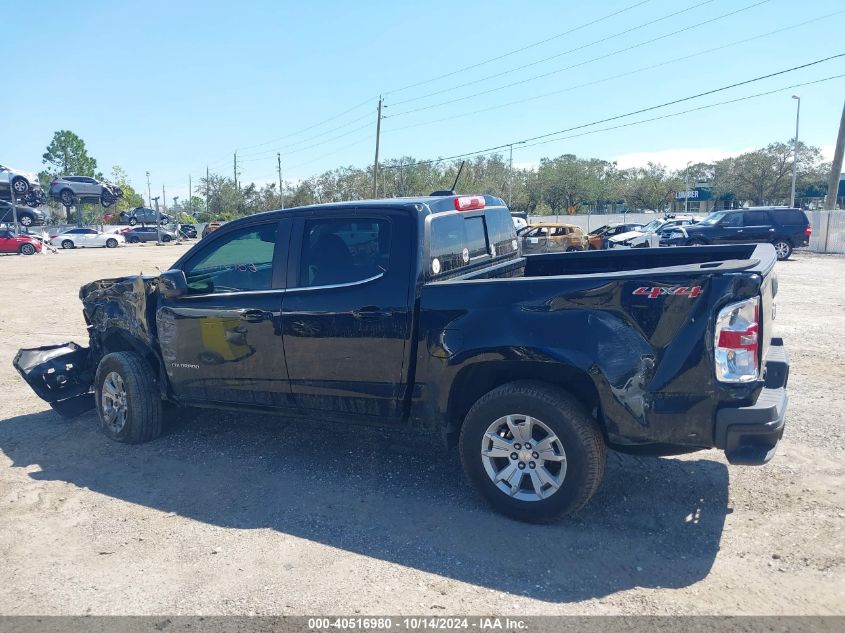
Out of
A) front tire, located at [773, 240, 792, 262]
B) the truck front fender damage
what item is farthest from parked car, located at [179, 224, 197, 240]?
the truck front fender damage

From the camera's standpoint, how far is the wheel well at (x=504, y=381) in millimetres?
3811

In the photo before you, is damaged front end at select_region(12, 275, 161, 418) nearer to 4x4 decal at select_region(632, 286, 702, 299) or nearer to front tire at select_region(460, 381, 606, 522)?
front tire at select_region(460, 381, 606, 522)

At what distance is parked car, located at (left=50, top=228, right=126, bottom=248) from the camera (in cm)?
4462

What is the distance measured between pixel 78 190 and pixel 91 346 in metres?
39.3

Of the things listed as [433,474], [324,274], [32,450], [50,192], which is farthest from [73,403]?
[50,192]

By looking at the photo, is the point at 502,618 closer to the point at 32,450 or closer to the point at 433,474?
the point at 433,474

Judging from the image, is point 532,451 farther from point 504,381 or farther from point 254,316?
point 254,316

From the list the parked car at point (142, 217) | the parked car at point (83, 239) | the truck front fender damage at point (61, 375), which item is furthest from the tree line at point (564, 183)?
the truck front fender damage at point (61, 375)

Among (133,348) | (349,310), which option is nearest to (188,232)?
(133,348)

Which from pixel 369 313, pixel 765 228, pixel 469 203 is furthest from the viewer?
pixel 765 228

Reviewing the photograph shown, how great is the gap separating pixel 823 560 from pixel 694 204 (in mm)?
82472

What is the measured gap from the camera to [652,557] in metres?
3.50

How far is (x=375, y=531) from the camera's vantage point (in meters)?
3.89

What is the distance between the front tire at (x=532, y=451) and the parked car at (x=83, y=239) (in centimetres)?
4774
